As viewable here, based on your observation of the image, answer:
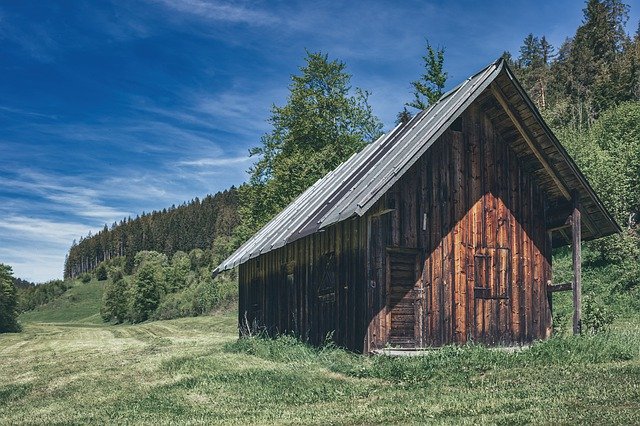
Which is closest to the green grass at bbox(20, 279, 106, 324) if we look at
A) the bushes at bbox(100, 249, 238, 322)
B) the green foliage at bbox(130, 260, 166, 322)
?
the bushes at bbox(100, 249, 238, 322)

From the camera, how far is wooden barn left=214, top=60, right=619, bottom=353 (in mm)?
18422

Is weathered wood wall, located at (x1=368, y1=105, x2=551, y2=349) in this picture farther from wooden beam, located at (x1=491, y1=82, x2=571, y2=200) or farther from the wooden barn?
wooden beam, located at (x1=491, y1=82, x2=571, y2=200)

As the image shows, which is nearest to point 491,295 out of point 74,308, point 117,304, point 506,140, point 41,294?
point 506,140

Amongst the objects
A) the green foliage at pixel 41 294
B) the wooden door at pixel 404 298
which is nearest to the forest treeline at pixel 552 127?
the wooden door at pixel 404 298

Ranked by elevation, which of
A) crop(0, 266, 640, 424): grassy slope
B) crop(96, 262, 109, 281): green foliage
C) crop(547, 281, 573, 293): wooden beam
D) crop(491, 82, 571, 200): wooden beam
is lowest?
crop(0, 266, 640, 424): grassy slope

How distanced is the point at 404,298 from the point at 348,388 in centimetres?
513

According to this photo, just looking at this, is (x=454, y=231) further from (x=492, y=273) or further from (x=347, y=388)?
(x=347, y=388)

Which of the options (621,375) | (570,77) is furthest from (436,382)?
(570,77)

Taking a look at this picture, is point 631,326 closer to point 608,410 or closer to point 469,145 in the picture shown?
point 469,145

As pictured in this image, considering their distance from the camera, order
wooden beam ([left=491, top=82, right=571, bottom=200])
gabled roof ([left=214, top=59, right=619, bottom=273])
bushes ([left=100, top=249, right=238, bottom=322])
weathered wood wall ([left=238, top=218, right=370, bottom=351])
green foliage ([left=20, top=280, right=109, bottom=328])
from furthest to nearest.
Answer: green foliage ([left=20, top=280, right=109, bottom=328]), bushes ([left=100, top=249, right=238, bottom=322]), wooden beam ([left=491, top=82, right=571, bottom=200]), weathered wood wall ([left=238, top=218, right=370, bottom=351]), gabled roof ([left=214, top=59, right=619, bottom=273])

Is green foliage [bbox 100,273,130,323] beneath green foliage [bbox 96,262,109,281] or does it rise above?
beneath

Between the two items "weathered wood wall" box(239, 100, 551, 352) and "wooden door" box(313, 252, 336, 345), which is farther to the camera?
"wooden door" box(313, 252, 336, 345)

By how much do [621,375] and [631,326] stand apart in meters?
12.2

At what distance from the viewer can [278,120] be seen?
166 ft
